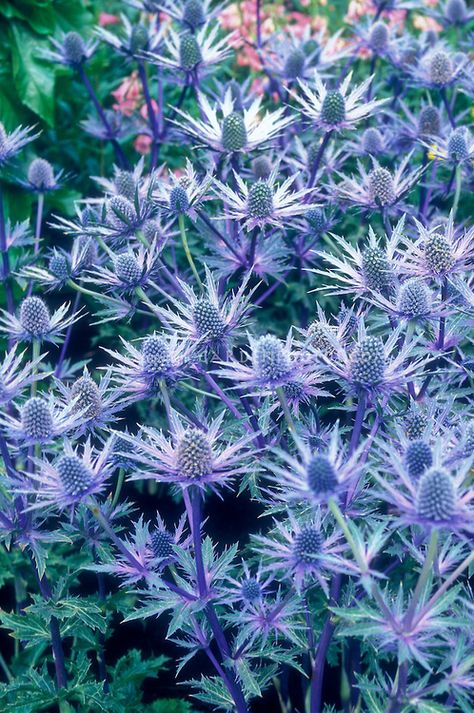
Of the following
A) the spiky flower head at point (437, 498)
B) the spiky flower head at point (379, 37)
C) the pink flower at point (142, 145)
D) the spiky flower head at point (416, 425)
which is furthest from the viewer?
the pink flower at point (142, 145)

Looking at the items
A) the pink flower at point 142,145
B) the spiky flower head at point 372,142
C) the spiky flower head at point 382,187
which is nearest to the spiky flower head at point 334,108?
the spiky flower head at point 382,187

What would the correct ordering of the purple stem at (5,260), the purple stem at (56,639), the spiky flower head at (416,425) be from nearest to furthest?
the spiky flower head at (416,425), the purple stem at (56,639), the purple stem at (5,260)

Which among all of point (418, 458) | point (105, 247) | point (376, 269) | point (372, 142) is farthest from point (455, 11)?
point (418, 458)

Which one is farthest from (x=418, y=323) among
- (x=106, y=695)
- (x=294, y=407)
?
(x=106, y=695)

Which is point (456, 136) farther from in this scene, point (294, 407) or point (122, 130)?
point (122, 130)

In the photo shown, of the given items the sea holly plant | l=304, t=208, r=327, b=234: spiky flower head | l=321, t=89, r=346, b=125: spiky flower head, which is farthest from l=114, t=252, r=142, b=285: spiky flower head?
l=321, t=89, r=346, b=125: spiky flower head

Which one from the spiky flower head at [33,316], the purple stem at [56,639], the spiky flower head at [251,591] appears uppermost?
the spiky flower head at [33,316]

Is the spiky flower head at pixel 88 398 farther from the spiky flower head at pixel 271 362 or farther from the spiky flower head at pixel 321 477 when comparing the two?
the spiky flower head at pixel 321 477
